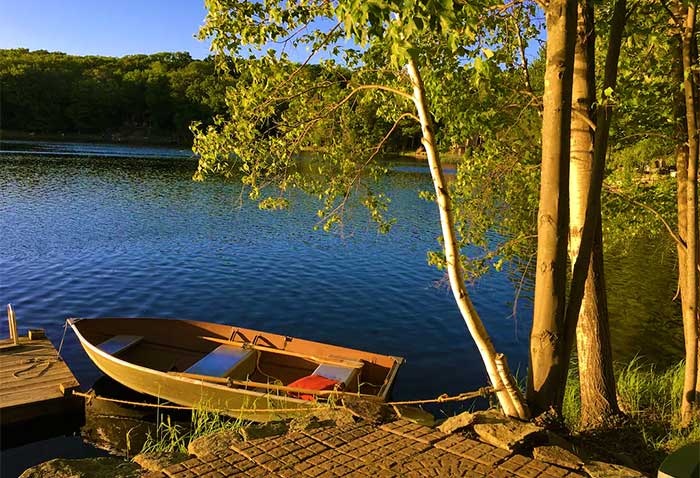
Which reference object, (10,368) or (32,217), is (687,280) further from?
(32,217)

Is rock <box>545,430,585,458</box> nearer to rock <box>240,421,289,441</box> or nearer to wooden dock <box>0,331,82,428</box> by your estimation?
rock <box>240,421,289,441</box>

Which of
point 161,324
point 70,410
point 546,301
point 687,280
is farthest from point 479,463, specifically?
point 161,324

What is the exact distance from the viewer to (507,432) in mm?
4836

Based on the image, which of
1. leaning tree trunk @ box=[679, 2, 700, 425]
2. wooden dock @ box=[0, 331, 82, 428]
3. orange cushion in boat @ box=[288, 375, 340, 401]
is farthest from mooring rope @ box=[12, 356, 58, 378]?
leaning tree trunk @ box=[679, 2, 700, 425]

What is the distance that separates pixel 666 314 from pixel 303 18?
638 inches

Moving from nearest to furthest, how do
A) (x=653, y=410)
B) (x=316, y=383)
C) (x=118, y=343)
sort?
(x=653, y=410)
(x=316, y=383)
(x=118, y=343)

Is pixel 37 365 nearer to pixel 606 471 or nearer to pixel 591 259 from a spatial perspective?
pixel 591 259

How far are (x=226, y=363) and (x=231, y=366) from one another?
0.81 ft

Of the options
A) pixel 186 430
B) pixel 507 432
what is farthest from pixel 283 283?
pixel 507 432

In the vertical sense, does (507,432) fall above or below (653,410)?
above

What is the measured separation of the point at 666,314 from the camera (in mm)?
17328

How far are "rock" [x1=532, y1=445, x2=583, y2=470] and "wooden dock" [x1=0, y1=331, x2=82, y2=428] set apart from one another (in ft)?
28.2

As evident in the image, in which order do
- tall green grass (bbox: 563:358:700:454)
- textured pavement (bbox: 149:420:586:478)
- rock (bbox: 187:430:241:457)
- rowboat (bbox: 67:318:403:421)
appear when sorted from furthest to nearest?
rowboat (bbox: 67:318:403:421) < tall green grass (bbox: 563:358:700:454) < rock (bbox: 187:430:241:457) < textured pavement (bbox: 149:420:586:478)

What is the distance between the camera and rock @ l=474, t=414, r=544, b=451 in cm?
470
